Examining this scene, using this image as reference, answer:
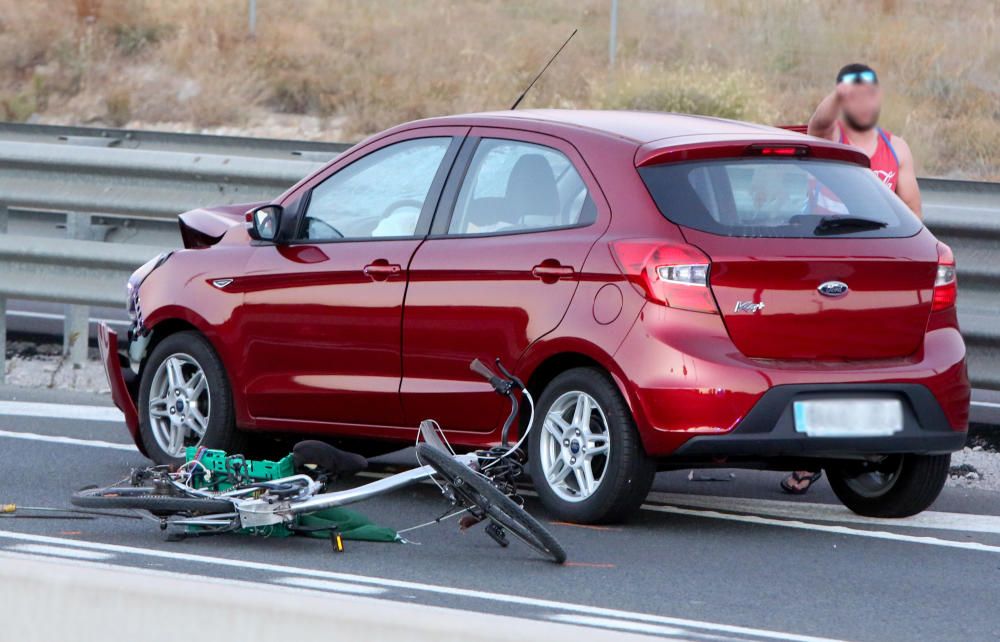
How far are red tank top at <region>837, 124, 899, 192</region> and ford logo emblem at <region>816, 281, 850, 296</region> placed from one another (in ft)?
5.81

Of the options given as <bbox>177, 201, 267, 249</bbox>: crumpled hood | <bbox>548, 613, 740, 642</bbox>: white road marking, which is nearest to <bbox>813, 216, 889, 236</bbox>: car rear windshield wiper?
<bbox>548, 613, 740, 642</bbox>: white road marking

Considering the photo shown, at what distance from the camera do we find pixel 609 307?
6754mm

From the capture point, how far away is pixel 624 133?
23.6 feet

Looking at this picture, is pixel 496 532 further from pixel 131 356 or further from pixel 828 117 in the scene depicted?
pixel 828 117

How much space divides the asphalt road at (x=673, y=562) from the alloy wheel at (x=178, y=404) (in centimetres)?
35

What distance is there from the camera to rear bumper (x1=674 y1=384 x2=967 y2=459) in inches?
260

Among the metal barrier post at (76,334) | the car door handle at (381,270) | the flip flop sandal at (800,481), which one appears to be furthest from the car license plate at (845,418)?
the metal barrier post at (76,334)

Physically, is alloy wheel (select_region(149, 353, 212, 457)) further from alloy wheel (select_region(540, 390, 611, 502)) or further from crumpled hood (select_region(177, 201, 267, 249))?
alloy wheel (select_region(540, 390, 611, 502))

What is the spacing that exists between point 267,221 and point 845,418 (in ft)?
9.11

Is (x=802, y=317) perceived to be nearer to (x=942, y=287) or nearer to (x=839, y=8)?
(x=942, y=287)

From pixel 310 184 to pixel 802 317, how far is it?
8.11ft

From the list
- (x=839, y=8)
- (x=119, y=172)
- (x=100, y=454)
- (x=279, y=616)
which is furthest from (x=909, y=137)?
(x=279, y=616)

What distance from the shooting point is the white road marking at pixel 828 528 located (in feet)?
22.6

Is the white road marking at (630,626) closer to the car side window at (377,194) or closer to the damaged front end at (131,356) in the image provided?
the car side window at (377,194)
